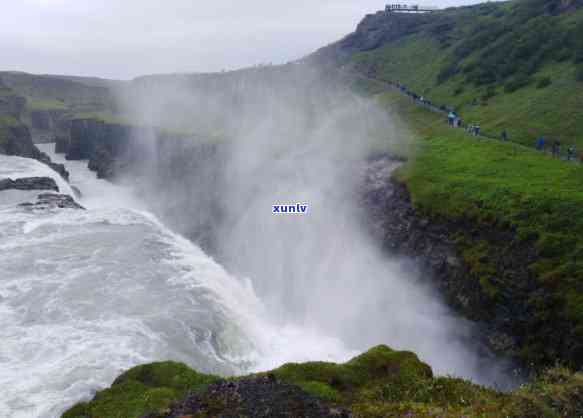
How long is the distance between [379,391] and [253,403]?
380 cm

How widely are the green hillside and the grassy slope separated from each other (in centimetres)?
2498

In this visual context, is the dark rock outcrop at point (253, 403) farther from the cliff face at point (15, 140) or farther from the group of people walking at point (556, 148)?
the cliff face at point (15, 140)

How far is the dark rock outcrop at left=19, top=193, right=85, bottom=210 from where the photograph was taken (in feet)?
127

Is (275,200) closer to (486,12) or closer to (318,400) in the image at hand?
(318,400)

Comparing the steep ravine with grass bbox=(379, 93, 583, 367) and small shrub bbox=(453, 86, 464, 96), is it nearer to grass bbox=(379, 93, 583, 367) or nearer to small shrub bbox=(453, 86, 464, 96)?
grass bbox=(379, 93, 583, 367)

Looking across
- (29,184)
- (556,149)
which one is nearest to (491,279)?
(556,149)

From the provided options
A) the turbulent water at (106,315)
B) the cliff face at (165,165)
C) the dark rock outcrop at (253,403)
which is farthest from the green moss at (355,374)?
the cliff face at (165,165)

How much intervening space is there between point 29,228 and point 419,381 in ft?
103

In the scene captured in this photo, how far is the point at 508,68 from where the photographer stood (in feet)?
160

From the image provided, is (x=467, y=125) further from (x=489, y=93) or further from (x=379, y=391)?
(x=379, y=391)

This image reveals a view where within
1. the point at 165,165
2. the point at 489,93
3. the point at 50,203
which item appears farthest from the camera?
the point at 165,165

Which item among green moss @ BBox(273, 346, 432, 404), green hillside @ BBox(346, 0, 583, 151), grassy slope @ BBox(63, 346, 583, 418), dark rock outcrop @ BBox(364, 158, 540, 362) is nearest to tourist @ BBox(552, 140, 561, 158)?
green hillside @ BBox(346, 0, 583, 151)

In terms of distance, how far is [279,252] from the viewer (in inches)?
1368

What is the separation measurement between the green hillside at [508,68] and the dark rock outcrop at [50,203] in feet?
123
